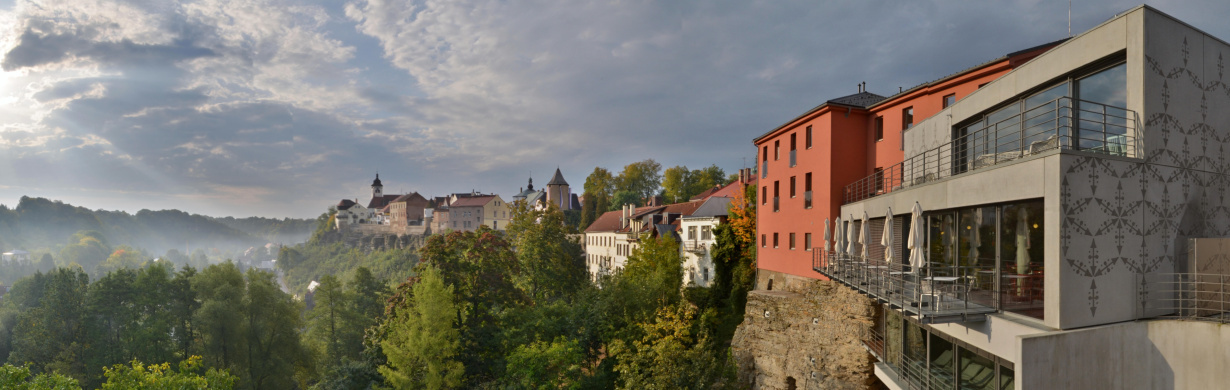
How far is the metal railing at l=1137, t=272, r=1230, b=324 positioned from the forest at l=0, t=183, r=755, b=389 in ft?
51.4

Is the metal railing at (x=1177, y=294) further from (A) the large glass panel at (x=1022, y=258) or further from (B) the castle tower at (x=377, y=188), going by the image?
(B) the castle tower at (x=377, y=188)

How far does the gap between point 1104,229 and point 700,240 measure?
3035 cm

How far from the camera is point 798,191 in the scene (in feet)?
75.2

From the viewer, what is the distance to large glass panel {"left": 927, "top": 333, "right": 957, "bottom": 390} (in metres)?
10.9

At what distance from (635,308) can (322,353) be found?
93.6ft

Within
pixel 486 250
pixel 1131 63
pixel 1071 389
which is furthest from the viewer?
pixel 486 250

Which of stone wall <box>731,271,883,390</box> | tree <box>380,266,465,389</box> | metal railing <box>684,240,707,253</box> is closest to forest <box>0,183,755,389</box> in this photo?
tree <box>380,266,465,389</box>

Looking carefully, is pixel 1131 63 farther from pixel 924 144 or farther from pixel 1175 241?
pixel 924 144

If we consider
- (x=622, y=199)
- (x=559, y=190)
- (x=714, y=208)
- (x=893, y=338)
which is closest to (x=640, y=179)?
(x=622, y=199)

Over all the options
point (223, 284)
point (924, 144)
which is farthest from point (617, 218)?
point (924, 144)

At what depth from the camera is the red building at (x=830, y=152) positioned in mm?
17422

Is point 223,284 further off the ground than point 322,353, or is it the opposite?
point 223,284

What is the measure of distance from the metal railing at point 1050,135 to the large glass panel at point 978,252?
1016 mm

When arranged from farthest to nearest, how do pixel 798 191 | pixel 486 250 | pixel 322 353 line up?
pixel 322 353 < pixel 486 250 < pixel 798 191
